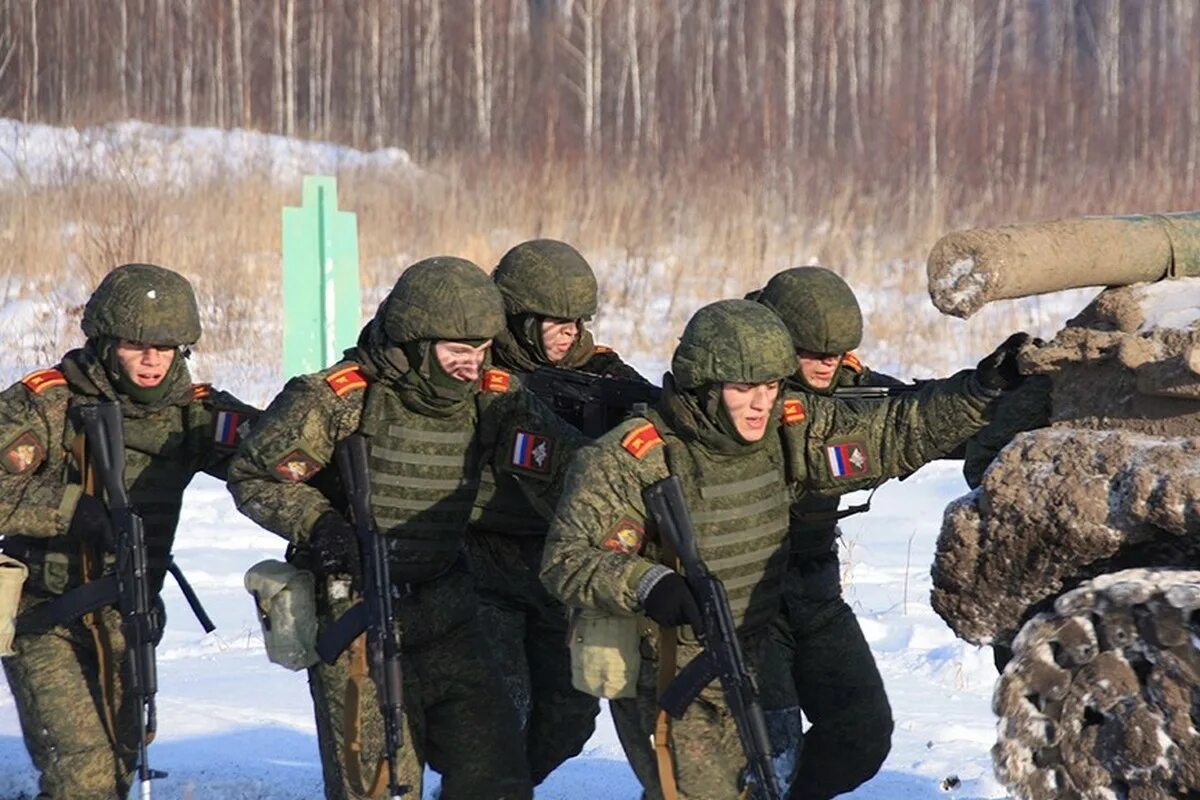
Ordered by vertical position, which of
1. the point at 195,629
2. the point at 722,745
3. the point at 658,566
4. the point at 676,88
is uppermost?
the point at 676,88

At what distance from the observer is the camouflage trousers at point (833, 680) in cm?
561

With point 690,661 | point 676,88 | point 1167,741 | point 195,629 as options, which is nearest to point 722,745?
point 690,661

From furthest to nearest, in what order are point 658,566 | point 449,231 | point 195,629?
point 449,231, point 195,629, point 658,566

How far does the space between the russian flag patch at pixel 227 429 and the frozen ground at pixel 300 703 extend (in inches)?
56.5

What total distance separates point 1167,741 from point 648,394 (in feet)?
7.23

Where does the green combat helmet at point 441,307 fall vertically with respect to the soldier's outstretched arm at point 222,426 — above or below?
above

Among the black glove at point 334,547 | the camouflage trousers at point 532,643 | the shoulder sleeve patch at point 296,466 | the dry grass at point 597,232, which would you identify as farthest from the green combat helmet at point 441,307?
the dry grass at point 597,232

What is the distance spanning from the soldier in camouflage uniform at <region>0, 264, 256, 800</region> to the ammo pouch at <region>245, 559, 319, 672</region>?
0.55m

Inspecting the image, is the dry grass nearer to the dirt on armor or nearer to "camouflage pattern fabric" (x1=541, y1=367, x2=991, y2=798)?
"camouflage pattern fabric" (x1=541, y1=367, x2=991, y2=798)

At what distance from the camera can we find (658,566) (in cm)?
443

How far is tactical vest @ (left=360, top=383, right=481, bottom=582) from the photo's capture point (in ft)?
17.1

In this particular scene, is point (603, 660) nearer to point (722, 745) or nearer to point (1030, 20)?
point (722, 745)

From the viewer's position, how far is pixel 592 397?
575cm

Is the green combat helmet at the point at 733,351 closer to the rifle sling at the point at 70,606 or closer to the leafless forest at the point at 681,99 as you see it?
the rifle sling at the point at 70,606
